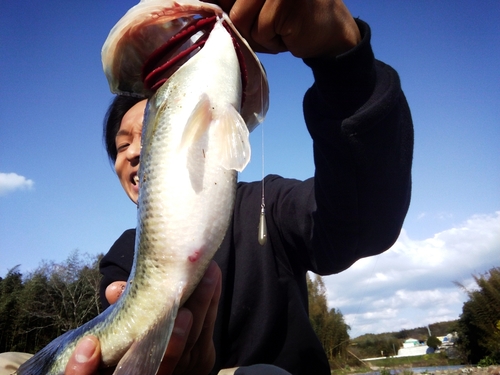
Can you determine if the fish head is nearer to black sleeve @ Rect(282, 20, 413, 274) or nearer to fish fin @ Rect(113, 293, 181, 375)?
black sleeve @ Rect(282, 20, 413, 274)

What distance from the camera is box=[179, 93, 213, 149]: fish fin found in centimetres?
146

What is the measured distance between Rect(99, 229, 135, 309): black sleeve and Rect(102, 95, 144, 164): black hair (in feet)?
4.19

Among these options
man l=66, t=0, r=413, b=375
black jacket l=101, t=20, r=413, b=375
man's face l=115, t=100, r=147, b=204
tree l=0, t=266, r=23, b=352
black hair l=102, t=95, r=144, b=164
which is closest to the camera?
man l=66, t=0, r=413, b=375

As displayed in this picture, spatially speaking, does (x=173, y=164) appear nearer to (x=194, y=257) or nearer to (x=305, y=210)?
(x=194, y=257)

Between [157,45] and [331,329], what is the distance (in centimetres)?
2386

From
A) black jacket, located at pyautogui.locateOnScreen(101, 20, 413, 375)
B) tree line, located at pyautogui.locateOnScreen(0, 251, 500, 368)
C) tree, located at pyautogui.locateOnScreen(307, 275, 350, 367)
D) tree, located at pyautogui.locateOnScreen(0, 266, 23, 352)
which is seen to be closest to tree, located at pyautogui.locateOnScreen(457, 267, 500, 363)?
tree line, located at pyautogui.locateOnScreen(0, 251, 500, 368)

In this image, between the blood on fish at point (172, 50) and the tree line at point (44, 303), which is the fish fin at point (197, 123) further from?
the tree line at point (44, 303)

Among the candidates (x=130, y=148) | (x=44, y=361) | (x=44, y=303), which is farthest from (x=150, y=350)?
(x=44, y=303)

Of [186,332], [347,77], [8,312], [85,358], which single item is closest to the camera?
[85,358]

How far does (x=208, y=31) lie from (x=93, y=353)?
153 centimetres

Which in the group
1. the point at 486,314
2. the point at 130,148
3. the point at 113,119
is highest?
the point at 113,119

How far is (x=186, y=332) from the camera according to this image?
1.61 meters

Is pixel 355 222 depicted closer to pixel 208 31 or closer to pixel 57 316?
pixel 208 31

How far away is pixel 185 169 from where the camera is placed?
4.75ft
